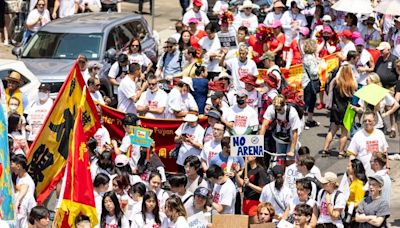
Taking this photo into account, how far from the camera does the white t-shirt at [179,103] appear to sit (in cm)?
2041

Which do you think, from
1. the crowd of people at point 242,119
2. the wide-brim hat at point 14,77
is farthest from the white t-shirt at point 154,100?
the wide-brim hat at point 14,77

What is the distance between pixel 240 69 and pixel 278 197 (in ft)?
19.5

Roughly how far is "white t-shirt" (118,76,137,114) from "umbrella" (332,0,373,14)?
252 inches

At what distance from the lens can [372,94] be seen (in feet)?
65.2

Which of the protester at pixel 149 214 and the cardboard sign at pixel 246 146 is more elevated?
the cardboard sign at pixel 246 146

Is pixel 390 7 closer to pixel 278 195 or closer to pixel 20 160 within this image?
pixel 278 195

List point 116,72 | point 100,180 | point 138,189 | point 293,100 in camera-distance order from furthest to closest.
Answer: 1. point 116,72
2. point 293,100
3. point 100,180
4. point 138,189

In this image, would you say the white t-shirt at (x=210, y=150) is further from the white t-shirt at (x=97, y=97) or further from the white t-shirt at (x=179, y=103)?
the white t-shirt at (x=97, y=97)

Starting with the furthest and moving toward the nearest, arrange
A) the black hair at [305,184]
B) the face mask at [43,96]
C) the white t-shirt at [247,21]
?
the white t-shirt at [247,21], the face mask at [43,96], the black hair at [305,184]

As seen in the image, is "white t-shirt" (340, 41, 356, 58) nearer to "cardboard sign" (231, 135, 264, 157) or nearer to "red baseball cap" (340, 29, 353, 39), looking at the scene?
"red baseball cap" (340, 29, 353, 39)

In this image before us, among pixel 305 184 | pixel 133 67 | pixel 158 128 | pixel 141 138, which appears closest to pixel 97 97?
pixel 133 67

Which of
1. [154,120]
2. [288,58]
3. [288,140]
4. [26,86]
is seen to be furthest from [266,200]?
[288,58]

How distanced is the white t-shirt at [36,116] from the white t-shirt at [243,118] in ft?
8.88

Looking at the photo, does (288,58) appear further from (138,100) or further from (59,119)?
(59,119)
